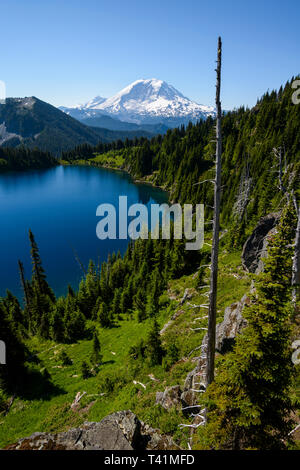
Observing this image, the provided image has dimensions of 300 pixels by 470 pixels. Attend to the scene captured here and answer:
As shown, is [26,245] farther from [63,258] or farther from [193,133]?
[193,133]

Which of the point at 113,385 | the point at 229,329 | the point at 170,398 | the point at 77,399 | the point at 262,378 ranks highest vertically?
the point at 262,378

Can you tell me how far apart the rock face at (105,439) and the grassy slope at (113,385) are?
221cm

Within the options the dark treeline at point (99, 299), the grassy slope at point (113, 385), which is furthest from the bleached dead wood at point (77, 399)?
the dark treeline at point (99, 299)

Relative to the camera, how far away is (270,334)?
21.4ft

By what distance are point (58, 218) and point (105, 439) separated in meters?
90.9

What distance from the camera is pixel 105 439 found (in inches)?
294

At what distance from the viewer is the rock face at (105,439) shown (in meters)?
7.12

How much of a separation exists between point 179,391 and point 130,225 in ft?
253

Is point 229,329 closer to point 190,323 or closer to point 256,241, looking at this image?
point 190,323

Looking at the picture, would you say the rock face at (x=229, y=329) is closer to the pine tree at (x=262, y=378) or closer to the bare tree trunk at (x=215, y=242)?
the bare tree trunk at (x=215, y=242)

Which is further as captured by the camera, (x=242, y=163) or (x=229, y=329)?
(x=242, y=163)

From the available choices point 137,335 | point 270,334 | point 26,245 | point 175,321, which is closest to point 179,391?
point 270,334

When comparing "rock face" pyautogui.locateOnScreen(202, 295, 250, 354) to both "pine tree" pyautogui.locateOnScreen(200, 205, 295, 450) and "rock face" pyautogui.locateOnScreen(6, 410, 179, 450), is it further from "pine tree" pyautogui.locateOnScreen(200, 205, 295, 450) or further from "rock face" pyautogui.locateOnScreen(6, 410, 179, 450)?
"rock face" pyautogui.locateOnScreen(6, 410, 179, 450)

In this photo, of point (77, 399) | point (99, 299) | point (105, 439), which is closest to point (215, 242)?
point (105, 439)
